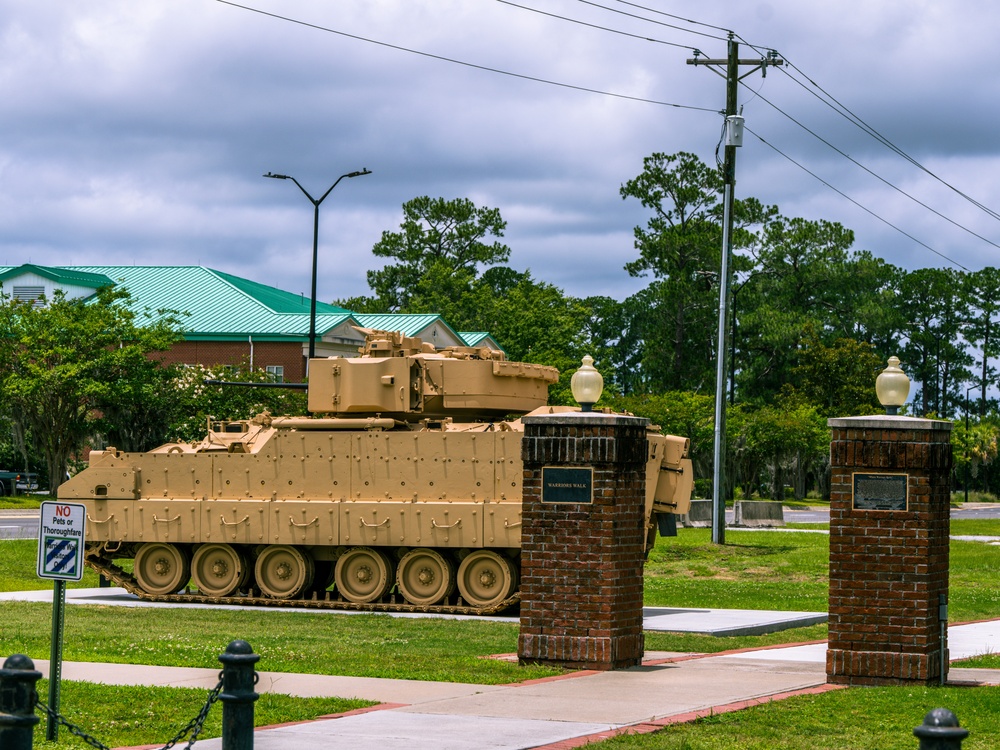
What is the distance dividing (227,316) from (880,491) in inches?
2158

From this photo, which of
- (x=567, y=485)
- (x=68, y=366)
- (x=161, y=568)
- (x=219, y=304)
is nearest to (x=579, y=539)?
(x=567, y=485)

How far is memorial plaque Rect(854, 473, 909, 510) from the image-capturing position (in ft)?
42.1

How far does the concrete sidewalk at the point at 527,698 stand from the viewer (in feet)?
32.0

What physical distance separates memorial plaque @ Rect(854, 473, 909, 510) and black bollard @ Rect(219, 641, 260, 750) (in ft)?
21.9

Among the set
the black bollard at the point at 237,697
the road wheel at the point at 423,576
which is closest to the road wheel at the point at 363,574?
the road wheel at the point at 423,576

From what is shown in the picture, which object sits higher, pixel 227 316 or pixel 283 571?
pixel 227 316

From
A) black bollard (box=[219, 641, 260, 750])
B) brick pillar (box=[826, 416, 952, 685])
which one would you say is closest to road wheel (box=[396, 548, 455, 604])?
brick pillar (box=[826, 416, 952, 685])

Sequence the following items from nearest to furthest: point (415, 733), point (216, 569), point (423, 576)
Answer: point (415, 733) → point (423, 576) → point (216, 569)

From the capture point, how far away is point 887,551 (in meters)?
12.9

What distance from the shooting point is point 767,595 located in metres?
24.3

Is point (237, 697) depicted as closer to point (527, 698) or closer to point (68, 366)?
point (527, 698)

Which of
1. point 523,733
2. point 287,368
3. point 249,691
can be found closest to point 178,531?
point 523,733

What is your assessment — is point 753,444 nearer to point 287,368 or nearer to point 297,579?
point 287,368

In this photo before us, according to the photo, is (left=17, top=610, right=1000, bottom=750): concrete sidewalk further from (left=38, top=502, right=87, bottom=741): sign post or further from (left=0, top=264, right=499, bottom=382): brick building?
(left=0, top=264, right=499, bottom=382): brick building
